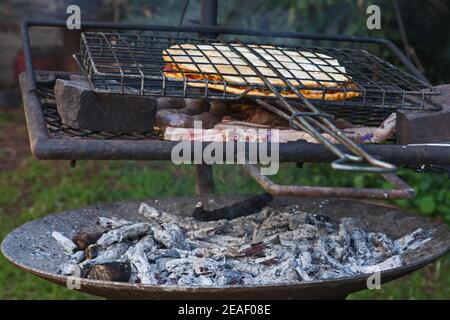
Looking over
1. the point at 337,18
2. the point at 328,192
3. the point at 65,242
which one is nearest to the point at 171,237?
the point at 65,242

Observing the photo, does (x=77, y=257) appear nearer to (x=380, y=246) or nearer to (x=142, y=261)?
(x=142, y=261)

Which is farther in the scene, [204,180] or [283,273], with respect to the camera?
[204,180]

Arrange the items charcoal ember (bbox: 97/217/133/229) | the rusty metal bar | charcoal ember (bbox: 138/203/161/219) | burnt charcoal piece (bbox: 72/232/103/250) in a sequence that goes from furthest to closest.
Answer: charcoal ember (bbox: 138/203/161/219) → charcoal ember (bbox: 97/217/133/229) → burnt charcoal piece (bbox: 72/232/103/250) → the rusty metal bar

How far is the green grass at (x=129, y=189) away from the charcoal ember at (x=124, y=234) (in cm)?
160

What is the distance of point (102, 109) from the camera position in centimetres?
195

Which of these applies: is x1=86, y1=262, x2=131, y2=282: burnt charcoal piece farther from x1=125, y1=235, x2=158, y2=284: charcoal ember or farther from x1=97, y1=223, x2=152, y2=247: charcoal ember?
x1=97, y1=223, x2=152, y2=247: charcoal ember

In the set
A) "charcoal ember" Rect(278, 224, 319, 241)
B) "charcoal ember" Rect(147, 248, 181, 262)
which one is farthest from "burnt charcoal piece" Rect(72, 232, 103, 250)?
"charcoal ember" Rect(278, 224, 319, 241)

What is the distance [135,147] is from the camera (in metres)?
1.67

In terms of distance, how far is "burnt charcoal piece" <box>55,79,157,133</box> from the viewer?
1921mm

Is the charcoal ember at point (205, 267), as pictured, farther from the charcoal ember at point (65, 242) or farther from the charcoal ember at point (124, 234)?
the charcoal ember at point (65, 242)

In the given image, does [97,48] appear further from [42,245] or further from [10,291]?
[10,291]

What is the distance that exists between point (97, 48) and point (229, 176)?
8.49 feet

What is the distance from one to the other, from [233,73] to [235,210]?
2.19ft
